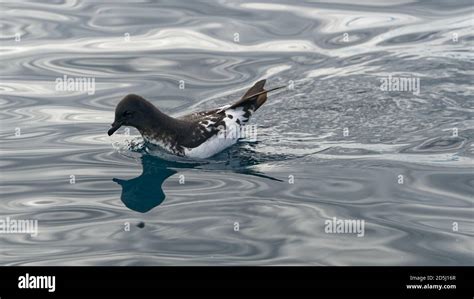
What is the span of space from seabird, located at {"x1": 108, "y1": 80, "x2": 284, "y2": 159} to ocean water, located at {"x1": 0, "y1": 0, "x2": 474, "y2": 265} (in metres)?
0.23

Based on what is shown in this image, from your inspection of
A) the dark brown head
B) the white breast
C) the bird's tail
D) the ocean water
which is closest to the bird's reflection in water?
the ocean water

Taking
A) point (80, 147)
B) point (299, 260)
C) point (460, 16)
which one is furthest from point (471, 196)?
point (460, 16)

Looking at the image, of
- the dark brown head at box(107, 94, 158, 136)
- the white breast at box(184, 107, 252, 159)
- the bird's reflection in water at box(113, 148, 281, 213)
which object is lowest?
the bird's reflection in water at box(113, 148, 281, 213)

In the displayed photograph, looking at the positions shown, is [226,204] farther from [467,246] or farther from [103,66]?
[103,66]

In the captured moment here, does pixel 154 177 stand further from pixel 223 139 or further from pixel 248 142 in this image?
pixel 248 142

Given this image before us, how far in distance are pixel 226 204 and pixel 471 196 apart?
3202 mm

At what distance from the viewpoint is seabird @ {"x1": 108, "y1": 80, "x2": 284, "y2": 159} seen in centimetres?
1324

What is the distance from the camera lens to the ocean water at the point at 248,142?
1112cm

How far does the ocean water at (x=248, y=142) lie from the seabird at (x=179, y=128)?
233 millimetres

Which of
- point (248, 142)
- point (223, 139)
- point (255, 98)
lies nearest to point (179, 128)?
point (223, 139)

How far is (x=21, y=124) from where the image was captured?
14992 millimetres

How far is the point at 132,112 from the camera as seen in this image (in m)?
13.2

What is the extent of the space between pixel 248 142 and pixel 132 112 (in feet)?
6.11

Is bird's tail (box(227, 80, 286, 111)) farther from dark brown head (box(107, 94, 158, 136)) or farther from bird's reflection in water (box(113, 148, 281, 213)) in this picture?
dark brown head (box(107, 94, 158, 136))
